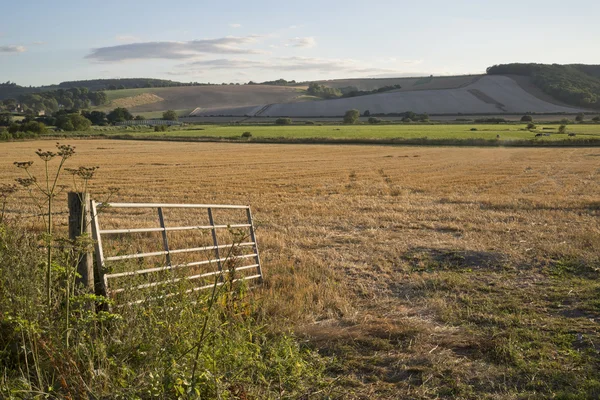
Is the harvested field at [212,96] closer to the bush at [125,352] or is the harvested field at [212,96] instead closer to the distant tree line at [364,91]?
the distant tree line at [364,91]

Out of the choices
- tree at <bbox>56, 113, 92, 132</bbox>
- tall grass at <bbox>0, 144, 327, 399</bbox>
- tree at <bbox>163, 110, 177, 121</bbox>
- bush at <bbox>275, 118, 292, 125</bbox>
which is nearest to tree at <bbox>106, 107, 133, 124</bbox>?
tree at <bbox>163, 110, 177, 121</bbox>

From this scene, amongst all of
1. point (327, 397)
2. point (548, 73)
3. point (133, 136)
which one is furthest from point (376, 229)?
point (548, 73)

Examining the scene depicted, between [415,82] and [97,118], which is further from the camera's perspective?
[415,82]

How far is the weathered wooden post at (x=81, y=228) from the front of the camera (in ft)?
21.5

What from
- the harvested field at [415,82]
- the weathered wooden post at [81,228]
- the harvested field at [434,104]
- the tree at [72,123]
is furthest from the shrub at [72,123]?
the weathered wooden post at [81,228]

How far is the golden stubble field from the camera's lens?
6828 millimetres

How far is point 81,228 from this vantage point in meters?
6.54

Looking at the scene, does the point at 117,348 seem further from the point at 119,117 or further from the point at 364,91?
the point at 364,91

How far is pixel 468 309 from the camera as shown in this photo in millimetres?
8883

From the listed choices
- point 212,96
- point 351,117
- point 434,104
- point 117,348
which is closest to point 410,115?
point 351,117

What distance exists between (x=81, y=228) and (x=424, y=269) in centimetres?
732

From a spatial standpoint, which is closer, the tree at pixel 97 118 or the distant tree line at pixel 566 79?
the tree at pixel 97 118

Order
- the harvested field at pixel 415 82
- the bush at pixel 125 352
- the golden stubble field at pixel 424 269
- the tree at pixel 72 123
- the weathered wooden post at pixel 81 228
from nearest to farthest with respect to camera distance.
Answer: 1. the bush at pixel 125 352
2. the weathered wooden post at pixel 81 228
3. the golden stubble field at pixel 424 269
4. the tree at pixel 72 123
5. the harvested field at pixel 415 82

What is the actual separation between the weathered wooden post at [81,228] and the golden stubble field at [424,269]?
269cm
